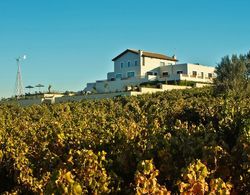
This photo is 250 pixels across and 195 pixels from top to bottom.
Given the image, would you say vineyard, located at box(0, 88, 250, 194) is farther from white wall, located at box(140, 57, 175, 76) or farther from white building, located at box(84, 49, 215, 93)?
white wall, located at box(140, 57, 175, 76)

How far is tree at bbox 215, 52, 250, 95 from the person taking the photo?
35.0 m

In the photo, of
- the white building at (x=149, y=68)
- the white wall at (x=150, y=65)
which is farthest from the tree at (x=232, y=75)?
the white wall at (x=150, y=65)

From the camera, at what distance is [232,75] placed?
1499 inches

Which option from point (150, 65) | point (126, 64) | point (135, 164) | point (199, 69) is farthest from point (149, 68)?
point (135, 164)

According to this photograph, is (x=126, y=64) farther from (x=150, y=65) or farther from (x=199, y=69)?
(x=199, y=69)

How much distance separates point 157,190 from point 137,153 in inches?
82.4

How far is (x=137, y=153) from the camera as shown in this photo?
7.85m

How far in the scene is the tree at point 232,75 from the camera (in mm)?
35047

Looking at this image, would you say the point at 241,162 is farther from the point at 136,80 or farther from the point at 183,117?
the point at 136,80

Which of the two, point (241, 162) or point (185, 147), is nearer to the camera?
point (241, 162)

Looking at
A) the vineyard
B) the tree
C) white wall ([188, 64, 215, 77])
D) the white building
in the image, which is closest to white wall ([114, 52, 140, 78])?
the white building

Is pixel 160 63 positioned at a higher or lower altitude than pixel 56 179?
higher

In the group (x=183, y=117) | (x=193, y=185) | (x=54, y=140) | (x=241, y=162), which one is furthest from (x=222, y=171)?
(x=183, y=117)

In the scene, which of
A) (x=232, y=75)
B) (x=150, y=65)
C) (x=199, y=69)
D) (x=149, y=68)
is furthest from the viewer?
(x=150, y=65)
